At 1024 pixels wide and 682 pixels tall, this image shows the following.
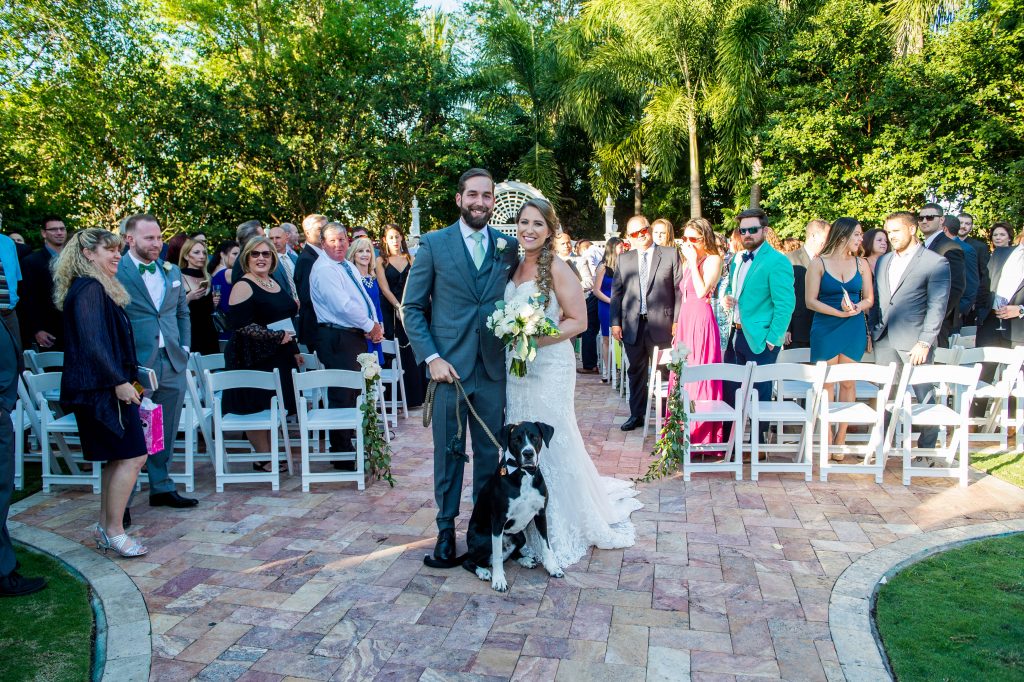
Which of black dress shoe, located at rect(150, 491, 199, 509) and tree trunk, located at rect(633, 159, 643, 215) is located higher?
tree trunk, located at rect(633, 159, 643, 215)

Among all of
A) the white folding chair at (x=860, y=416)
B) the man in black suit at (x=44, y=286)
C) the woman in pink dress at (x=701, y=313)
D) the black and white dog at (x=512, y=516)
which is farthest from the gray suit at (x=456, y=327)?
the man in black suit at (x=44, y=286)

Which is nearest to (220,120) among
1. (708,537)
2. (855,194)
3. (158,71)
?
(158,71)

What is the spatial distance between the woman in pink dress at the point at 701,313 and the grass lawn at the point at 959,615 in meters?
2.29

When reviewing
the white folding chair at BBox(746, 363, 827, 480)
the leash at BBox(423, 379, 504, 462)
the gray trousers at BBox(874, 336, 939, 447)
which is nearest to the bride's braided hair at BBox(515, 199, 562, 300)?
the leash at BBox(423, 379, 504, 462)

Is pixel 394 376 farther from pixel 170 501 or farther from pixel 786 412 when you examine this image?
pixel 786 412

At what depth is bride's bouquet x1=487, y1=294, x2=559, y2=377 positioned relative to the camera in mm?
3842

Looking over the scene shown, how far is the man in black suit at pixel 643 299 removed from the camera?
6980 millimetres

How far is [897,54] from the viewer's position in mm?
17719

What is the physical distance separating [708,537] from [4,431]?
408cm

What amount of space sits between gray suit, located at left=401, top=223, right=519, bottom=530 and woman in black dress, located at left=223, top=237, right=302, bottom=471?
2264mm

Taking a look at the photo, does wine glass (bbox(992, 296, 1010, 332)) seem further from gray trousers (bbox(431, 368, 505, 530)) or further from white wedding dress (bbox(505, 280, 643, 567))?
gray trousers (bbox(431, 368, 505, 530))

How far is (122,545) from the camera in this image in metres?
4.27

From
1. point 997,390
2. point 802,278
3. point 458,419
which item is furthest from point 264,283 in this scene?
point 997,390

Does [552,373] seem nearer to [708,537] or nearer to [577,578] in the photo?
[577,578]
